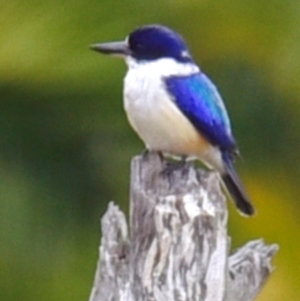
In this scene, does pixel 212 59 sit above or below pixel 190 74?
above

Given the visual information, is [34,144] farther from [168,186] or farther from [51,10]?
[168,186]

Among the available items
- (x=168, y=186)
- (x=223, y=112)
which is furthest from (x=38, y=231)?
(x=168, y=186)

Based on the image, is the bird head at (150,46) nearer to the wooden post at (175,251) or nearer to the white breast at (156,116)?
the white breast at (156,116)

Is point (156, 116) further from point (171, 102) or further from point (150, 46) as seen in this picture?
point (150, 46)

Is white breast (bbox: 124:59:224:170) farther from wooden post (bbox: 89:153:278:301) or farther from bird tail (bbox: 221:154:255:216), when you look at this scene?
wooden post (bbox: 89:153:278:301)

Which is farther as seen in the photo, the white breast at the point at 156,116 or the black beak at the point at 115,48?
the black beak at the point at 115,48

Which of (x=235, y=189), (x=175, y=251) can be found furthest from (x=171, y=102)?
(x=175, y=251)

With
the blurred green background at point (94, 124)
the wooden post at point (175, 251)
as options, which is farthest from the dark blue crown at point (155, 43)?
the blurred green background at point (94, 124)
